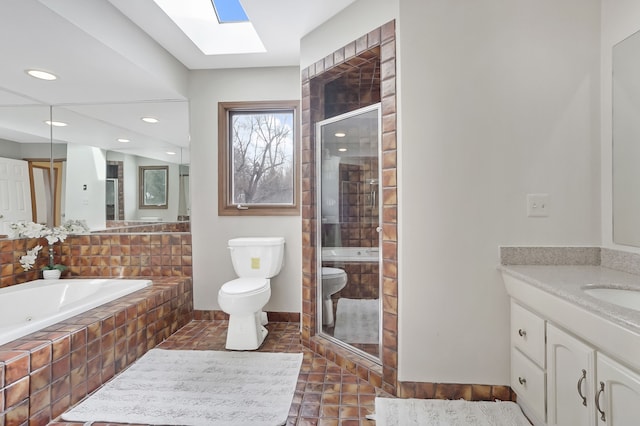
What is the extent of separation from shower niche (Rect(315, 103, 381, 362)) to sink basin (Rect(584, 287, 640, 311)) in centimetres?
114

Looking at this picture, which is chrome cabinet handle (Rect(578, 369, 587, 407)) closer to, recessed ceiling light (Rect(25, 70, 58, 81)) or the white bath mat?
the white bath mat

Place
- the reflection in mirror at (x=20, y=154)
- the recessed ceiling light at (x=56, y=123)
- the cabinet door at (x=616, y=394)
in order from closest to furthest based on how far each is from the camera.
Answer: the cabinet door at (x=616, y=394), the reflection in mirror at (x=20, y=154), the recessed ceiling light at (x=56, y=123)

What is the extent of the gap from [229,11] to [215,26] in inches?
7.5

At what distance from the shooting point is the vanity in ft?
3.57

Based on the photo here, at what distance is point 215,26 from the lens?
2.74 m

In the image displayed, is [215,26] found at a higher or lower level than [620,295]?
higher

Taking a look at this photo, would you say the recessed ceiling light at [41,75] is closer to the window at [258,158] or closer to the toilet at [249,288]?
the window at [258,158]

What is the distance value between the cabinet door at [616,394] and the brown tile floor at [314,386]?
98 centimetres

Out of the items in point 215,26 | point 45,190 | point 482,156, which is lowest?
point 45,190

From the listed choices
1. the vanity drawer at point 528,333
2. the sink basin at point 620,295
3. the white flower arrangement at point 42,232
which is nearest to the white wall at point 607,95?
the sink basin at point 620,295

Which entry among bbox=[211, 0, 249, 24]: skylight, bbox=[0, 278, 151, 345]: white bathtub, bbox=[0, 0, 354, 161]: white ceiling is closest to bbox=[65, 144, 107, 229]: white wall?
bbox=[0, 0, 354, 161]: white ceiling

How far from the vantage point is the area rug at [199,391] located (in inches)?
68.9

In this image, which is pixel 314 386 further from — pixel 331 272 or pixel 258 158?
pixel 258 158

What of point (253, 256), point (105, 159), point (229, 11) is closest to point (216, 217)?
point (253, 256)
